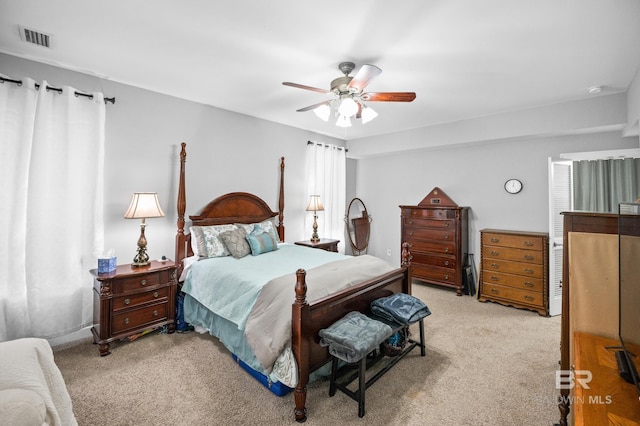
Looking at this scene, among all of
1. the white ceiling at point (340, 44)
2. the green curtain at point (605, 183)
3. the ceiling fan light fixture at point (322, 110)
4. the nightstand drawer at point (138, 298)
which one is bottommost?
the nightstand drawer at point (138, 298)

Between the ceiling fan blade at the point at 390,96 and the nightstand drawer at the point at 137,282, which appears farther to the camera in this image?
the nightstand drawer at the point at 137,282

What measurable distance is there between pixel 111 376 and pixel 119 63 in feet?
8.97

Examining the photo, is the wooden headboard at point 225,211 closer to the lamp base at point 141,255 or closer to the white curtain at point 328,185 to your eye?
the lamp base at point 141,255

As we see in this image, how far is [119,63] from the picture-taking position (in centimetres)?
269

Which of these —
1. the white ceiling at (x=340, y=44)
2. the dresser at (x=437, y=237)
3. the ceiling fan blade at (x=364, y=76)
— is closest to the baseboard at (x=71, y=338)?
the white ceiling at (x=340, y=44)

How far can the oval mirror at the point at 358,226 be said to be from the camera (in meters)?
5.82

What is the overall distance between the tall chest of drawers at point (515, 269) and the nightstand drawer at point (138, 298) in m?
4.10

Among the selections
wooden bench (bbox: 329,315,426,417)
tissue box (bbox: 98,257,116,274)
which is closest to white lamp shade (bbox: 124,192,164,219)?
tissue box (bbox: 98,257,116,274)

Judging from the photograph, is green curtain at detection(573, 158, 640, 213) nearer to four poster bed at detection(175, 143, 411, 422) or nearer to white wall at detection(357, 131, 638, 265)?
white wall at detection(357, 131, 638, 265)

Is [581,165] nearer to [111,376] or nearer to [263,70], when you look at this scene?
[263,70]

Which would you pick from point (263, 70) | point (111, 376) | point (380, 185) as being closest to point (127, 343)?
point (111, 376)

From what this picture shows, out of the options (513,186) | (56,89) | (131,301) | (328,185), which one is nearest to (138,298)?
(131,301)

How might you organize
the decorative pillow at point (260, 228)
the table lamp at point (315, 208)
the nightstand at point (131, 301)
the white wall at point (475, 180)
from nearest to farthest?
1. the nightstand at point (131, 301)
2. the decorative pillow at point (260, 228)
3. the white wall at point (475, 180)
4. the table lamp at point (315, 208)

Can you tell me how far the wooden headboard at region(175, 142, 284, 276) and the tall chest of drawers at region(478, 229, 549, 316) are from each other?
3.02 metres
